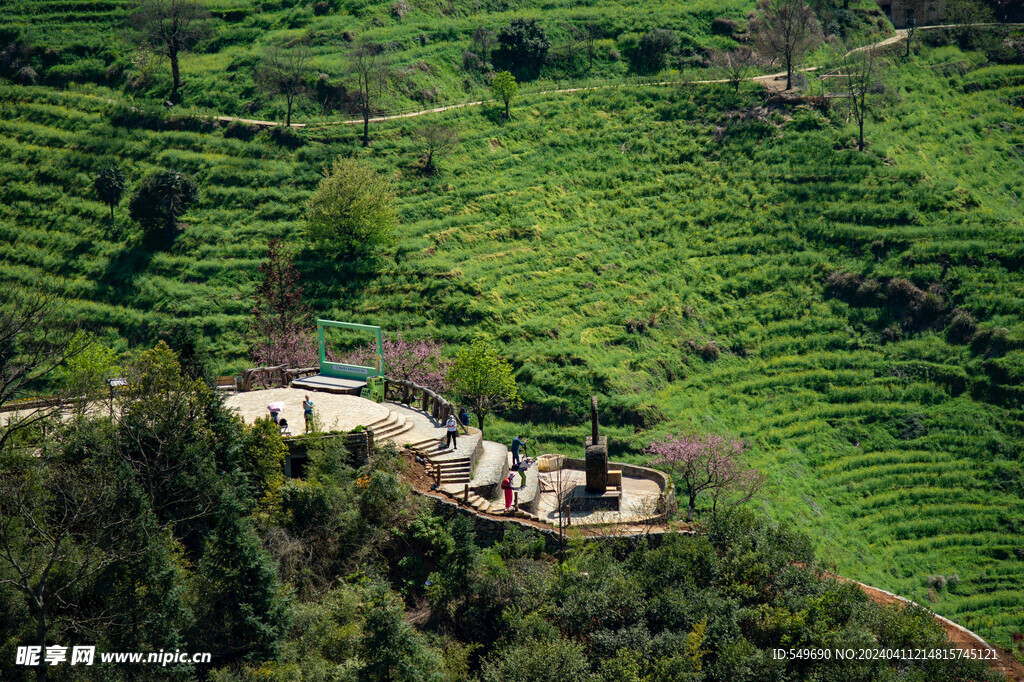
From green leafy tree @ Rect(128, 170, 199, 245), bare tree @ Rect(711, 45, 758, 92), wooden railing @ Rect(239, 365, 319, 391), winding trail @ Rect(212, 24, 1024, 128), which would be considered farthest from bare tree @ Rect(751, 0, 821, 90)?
wooden railing @ Rect(239, 365, 319, 391)

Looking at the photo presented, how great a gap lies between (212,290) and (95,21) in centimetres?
4129

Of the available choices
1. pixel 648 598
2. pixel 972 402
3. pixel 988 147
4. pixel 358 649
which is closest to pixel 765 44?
pixel 988 147

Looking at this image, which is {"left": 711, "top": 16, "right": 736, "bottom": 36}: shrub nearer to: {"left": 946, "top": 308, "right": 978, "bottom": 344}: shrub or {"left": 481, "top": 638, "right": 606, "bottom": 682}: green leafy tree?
{"left": 946, "top": 308, "right": 978, "bottom": 344}: shrub

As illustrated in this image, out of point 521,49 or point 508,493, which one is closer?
point 508,493

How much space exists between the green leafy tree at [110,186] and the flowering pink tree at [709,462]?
4258cm

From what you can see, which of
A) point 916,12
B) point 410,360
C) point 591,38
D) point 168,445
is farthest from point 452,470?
point 916,12

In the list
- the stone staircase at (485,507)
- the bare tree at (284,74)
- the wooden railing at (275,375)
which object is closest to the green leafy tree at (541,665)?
the stone staircase at (485,507)

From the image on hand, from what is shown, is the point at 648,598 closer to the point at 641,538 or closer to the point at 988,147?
→ the point at 641,538

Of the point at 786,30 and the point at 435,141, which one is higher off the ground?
the point at 786,30

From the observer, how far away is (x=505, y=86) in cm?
7638

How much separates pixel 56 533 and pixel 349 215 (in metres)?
38.8

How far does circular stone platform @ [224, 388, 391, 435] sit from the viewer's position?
33.7m

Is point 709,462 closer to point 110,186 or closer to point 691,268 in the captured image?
point 691,268

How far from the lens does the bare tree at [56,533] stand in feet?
78.8
